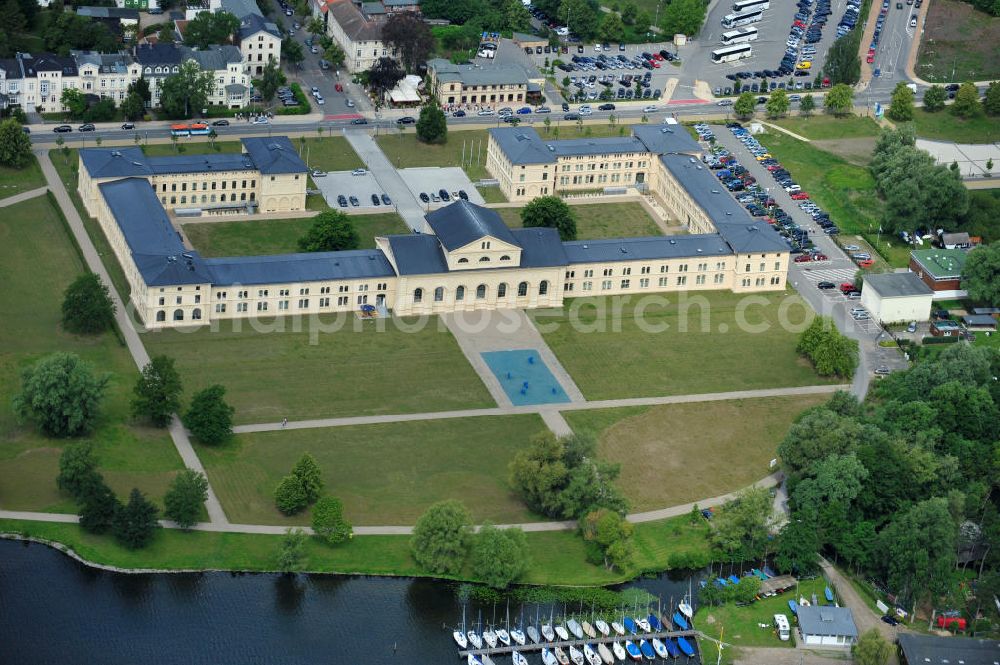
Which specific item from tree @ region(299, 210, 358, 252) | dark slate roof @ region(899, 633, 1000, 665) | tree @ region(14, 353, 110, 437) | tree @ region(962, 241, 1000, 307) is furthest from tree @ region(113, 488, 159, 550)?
tree @ region(962, 241, 1000, 307)

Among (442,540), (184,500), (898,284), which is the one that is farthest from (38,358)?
(898,284)

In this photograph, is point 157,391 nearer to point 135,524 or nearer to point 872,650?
point 135,524

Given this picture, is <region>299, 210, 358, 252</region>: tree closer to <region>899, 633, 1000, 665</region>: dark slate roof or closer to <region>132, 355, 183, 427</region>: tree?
<region>132, 355, 183, 427</region>: tree

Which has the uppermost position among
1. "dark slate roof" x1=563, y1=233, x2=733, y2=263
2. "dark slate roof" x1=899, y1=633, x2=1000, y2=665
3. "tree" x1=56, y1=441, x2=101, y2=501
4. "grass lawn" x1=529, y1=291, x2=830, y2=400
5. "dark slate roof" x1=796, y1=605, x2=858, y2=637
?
"tree" x1=56, y1=441, x2=101, y2=501

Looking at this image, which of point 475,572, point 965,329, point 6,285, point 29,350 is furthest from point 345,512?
point 965,329

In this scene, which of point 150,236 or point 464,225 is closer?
point 150,236

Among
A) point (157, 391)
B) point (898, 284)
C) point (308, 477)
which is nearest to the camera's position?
point (308, 477)

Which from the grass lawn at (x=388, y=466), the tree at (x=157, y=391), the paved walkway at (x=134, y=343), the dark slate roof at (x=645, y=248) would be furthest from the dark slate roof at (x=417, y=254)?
the tree at (x=157, y=391)
